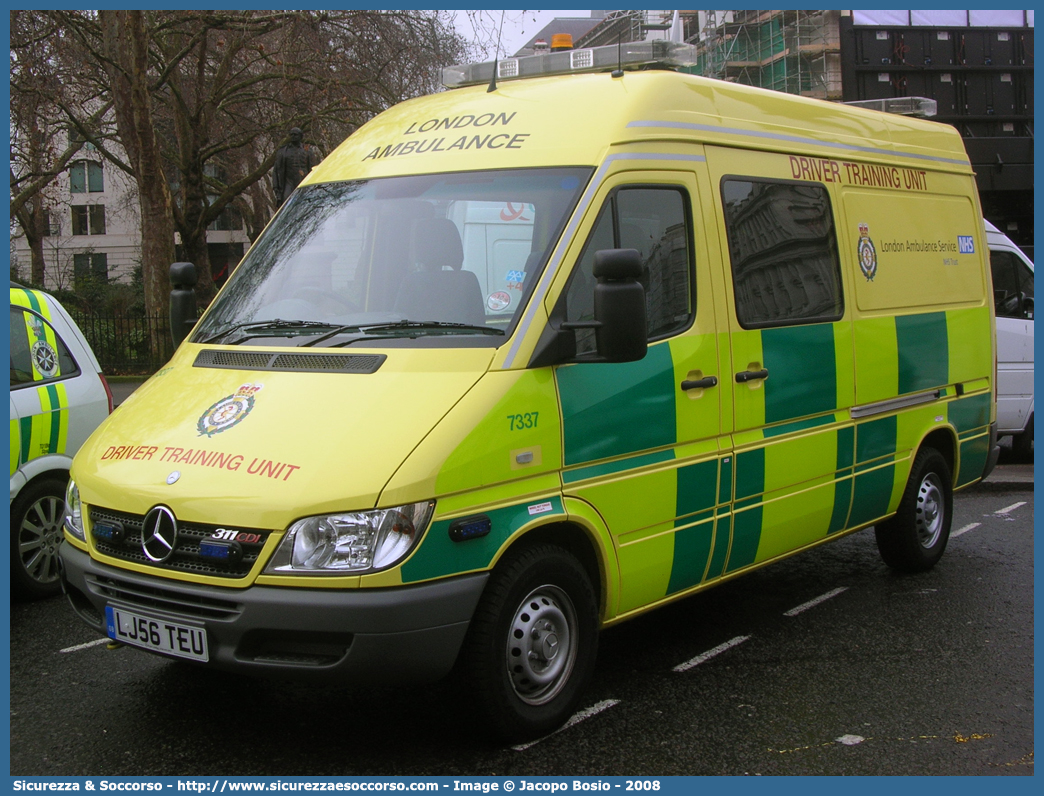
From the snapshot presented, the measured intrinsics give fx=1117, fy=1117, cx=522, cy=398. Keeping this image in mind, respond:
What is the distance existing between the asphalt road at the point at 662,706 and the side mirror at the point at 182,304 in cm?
162

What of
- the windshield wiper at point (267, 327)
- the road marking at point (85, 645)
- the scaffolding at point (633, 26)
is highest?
the scaffolding at point (633, 26)

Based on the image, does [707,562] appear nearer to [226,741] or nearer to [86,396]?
[226,741]

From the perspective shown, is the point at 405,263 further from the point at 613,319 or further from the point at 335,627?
the point at 335,627

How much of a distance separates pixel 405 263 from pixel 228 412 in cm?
100

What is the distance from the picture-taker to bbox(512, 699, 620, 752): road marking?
4.27 m

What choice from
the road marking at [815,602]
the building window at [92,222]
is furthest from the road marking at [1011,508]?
the building window at [92,222]

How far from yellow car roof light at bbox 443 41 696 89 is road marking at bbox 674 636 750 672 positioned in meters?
2.86

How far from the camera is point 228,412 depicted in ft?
14.0

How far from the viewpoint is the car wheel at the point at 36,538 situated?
20.2 feet

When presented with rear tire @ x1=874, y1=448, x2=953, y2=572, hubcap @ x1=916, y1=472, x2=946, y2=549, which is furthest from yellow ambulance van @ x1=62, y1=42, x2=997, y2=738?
hubcap @ x1=916, y1=472, x2=946, y2=549

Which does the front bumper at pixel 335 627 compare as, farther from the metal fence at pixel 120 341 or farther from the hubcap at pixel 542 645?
the metal fence at pixel 120 341

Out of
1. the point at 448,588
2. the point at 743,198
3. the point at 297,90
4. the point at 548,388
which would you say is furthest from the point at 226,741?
the point at 297,90

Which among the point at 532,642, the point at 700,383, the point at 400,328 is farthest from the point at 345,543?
the point at 700,383

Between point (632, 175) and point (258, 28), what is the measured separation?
17548mm
